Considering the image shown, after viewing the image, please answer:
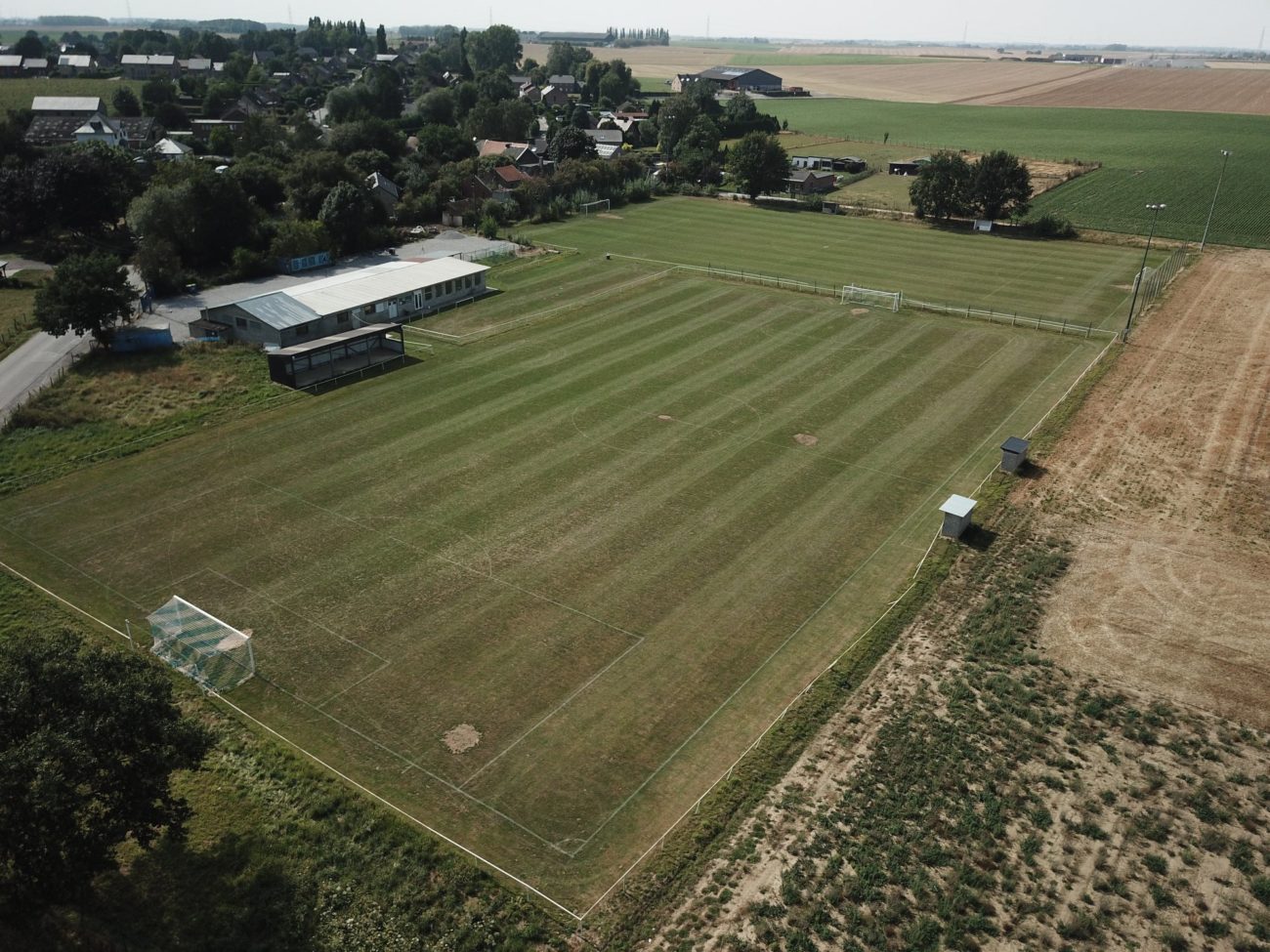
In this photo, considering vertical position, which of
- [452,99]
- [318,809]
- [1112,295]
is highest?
[452,99]

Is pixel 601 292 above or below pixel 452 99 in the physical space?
below

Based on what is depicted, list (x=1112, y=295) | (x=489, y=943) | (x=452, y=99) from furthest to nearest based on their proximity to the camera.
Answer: (x=452, y=99) < (x=1112, y=295) < (x=489, y=943)

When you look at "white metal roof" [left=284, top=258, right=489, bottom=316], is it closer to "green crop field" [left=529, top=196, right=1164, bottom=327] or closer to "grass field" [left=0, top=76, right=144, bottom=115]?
"green crop field" [left=529, top=196, right=1164, bottom=327]

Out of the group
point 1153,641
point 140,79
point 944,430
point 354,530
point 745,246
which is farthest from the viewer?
point 140,79

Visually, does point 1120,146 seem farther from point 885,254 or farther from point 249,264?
point 249,264

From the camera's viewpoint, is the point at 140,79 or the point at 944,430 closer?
the point at 944,430

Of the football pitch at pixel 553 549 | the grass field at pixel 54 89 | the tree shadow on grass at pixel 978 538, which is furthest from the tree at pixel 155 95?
the tree shadow on grass at pixel 978 538

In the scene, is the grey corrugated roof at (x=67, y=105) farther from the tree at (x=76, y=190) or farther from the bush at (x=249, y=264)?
the bush at (x=249, y=264)

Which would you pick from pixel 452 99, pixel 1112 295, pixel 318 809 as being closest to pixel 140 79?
pixel 452 99

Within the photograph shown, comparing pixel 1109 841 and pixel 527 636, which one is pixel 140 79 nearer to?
pixel 527 636
